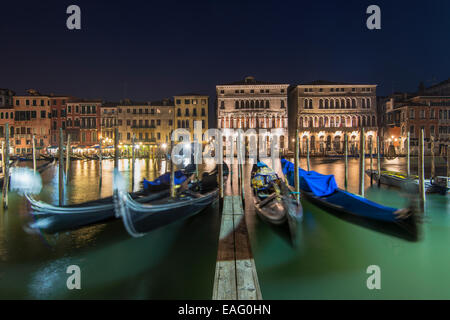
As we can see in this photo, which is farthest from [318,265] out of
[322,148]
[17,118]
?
[17,118]

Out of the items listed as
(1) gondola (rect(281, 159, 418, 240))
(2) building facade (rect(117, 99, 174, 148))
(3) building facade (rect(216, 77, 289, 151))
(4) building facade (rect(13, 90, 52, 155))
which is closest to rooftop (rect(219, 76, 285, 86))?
(3) building facade (rect(216, 77, 289, 151))

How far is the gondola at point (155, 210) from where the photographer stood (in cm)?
460

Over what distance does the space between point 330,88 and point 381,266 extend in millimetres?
29751

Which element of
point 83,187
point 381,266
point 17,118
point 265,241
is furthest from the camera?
point 17,118

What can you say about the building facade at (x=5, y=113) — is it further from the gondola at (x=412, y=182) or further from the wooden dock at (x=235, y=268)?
the wooden dock at (x=235, y=268)

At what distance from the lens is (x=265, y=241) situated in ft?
17.9

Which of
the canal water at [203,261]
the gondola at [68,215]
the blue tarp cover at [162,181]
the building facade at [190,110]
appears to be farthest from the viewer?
the building facade at [190,110]

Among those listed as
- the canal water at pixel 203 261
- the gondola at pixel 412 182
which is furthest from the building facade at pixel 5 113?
the gondola at pixel 412 182

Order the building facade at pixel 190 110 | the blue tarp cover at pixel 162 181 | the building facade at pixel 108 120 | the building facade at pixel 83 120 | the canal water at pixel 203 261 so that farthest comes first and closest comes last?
1. the building facade at pixel 190 110
2. the building facade at pixel 108 120
3. the building facade at pixel 83 120
4. the blue tarp cover at pixel 162 181
5. the canal water at pixel 203 261

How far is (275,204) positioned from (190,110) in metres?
28.1

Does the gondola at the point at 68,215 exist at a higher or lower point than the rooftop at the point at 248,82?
lower

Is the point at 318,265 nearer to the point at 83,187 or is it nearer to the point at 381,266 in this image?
the point at 381,266

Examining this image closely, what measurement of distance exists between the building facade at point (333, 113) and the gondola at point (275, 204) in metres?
24.9

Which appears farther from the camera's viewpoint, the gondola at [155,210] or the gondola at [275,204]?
the gondola at [275,204]
